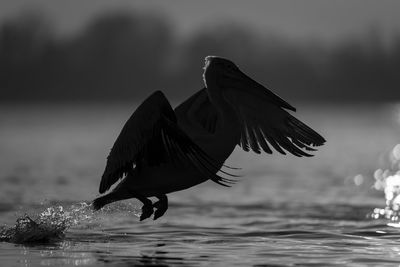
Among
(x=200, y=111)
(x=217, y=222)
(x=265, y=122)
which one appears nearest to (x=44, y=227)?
(x=200, y=111)

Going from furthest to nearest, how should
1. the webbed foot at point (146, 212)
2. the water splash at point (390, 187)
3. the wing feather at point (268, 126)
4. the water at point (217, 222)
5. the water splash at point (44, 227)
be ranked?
the water splash at point (390, 187)
the water splash at point (44, 227)
the wing feather at point (268, 126)
the webbed foot at point (146, 212)
the water at point (217, 222)

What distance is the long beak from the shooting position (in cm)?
1027

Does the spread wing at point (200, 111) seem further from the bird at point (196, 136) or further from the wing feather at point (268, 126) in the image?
the wing feather at point (268, 126)

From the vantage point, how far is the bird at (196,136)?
9.47 meters

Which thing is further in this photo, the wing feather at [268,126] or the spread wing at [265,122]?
the wing feather at [268,126]

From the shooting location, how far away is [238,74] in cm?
1031

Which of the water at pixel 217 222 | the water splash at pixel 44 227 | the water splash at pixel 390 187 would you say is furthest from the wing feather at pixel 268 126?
the water splash at pixel 390 187

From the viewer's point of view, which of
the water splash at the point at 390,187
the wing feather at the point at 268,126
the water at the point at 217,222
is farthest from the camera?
the water splash at the point at 390,187

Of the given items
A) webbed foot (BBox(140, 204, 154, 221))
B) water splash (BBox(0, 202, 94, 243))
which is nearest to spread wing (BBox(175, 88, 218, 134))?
webbed foot (BBox(140, 204, 154, 221))

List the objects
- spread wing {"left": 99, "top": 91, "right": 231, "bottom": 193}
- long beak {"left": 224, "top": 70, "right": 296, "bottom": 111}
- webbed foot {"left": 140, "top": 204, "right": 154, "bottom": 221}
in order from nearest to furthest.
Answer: spread wing {"left": 99, "top": 91, "right": 231, "bottom": 193}
webbed foot {"left": 140, "top": 204, "right": 154, "bottom": 221}
long beak {"left": 224, "top": 70, "right": 296, "bottom": 111}

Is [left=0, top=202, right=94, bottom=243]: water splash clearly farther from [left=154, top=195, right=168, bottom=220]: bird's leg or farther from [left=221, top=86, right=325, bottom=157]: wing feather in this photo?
[left=221, top=86, right=325, bottom=157]: wing feather

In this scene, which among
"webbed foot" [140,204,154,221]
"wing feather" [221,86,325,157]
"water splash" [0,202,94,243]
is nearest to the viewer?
"webbed foot" [140,204,154,221]

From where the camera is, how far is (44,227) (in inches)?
430

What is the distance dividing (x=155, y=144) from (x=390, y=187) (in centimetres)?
847
